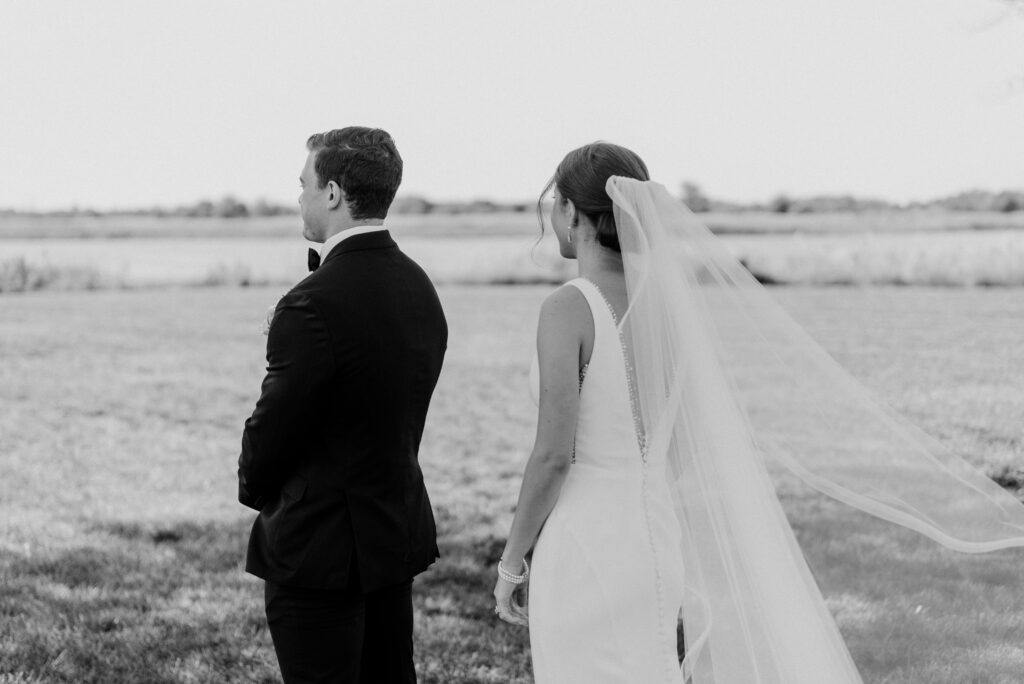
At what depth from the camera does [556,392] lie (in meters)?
2.77

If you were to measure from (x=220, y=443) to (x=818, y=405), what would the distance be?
768cm

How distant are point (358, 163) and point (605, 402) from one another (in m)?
0.98

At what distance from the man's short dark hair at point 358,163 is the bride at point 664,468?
1.69 ft

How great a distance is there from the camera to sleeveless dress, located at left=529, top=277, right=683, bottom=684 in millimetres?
2904

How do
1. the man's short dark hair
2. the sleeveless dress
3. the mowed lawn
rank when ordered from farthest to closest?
1. the mowed lawn
2. the sleeveless dress
3. the man's short dark hair

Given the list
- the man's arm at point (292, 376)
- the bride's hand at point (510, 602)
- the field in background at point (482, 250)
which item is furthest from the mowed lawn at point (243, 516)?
the field in background at point (482, 250)

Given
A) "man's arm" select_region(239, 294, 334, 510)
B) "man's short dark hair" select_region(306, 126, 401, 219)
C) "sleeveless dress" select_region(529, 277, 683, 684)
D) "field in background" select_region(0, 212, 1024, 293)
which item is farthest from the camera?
"field in background" select_region(0, 212, 1024, 293)

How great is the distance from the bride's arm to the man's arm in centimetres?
61

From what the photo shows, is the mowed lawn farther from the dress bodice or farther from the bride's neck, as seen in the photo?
the bride's neck

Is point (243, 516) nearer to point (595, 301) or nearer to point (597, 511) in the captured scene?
point (597, 511)

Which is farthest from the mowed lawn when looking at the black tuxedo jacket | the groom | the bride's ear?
the bride's ear

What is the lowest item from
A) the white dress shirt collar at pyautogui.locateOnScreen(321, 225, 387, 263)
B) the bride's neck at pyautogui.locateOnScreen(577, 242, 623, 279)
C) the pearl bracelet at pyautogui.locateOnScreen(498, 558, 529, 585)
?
the pearl bracelet at pyautogui.locateOnScreen(498, 558, 529, 585)

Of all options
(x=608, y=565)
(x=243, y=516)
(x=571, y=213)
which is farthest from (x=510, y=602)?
(x=243, y=516)

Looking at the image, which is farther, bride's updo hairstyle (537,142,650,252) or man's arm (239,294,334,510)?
bride's updo hairstyle (537,142,650,252)
